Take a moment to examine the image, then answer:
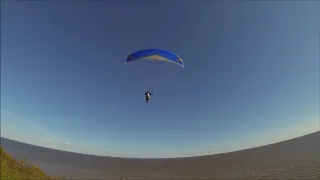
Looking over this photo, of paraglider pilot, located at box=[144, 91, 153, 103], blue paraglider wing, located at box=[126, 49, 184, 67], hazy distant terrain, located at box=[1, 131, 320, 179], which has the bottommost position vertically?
hazy distant terrain, located at box=[1, 131, 320, 179]

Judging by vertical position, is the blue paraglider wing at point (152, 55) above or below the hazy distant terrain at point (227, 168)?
above

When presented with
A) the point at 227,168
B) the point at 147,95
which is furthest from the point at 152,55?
the point at 227,168

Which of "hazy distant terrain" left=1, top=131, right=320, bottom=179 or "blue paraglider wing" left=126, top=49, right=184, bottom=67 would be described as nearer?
"blue paraglider wing" left=126, top=49, right=184, bottom=67

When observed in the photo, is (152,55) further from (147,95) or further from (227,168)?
(227,168)

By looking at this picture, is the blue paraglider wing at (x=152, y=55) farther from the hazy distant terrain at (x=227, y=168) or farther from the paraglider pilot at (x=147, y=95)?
the hazy distant terrain at (x=227, y=168)

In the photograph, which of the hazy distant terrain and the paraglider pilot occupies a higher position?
the paraglider pilot

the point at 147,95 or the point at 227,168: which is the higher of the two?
the point at 147,95

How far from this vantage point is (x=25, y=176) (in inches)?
548

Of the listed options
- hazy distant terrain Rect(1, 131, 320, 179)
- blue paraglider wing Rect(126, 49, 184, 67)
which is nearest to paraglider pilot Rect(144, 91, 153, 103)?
blue paraglider wing Rect(126, 49, 184, 67)

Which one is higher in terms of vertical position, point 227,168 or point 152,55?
point 152,55

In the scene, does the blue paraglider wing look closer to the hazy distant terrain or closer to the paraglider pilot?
the paraglider pilot

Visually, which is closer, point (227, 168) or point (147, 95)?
point (147, 95)

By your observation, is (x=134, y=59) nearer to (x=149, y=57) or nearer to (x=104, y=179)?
(x=149, y=57)

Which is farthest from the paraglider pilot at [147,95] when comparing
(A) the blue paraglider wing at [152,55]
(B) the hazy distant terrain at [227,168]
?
(B) the hazy distant terrain at [227,168]
